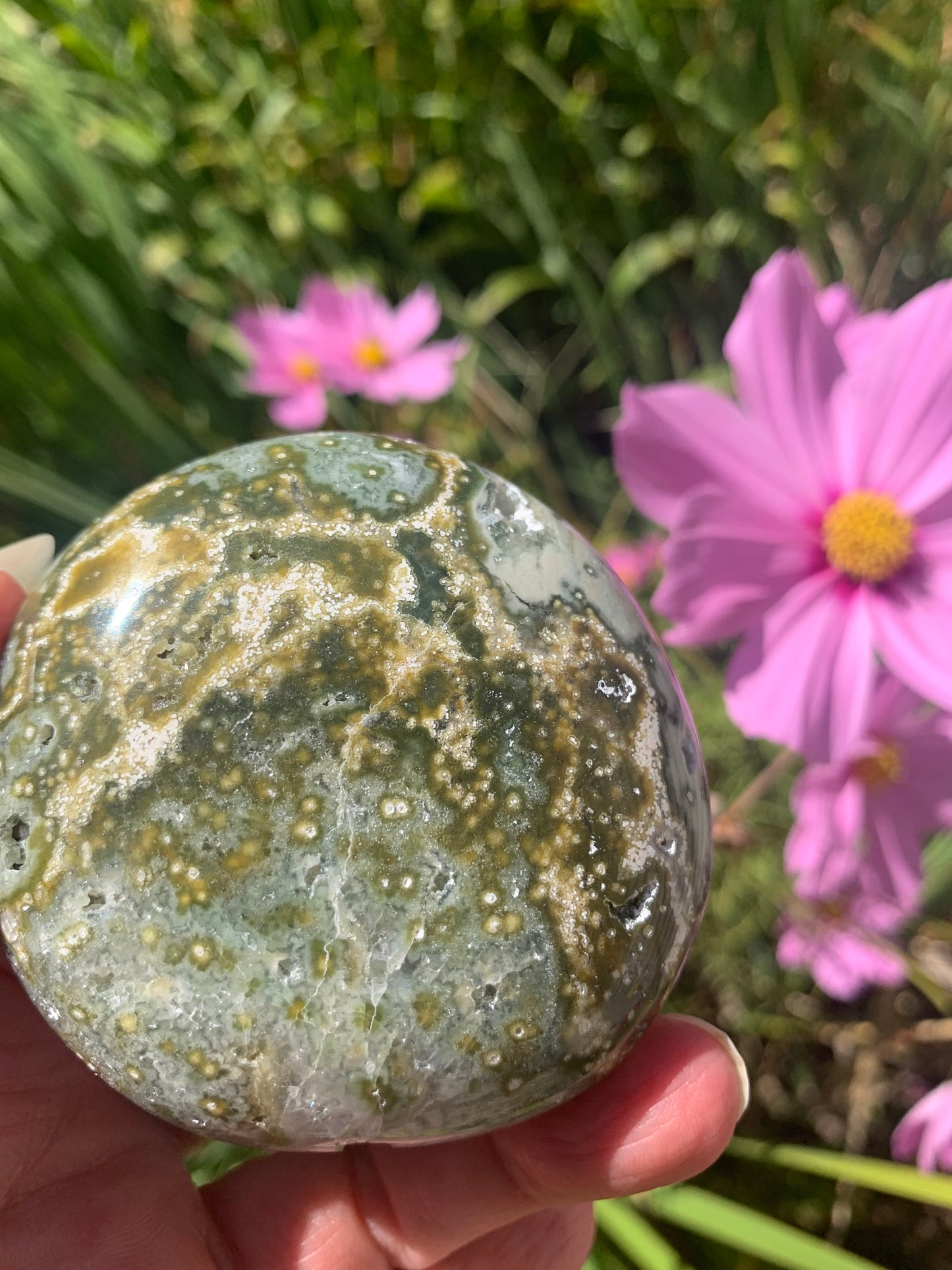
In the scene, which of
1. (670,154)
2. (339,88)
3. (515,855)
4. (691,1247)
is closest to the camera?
(515,855)

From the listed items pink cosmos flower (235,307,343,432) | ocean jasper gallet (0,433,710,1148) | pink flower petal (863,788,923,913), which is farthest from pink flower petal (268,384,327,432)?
pink flower petal (863,788,923,913)

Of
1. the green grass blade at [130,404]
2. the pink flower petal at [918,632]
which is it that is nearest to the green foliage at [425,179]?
the green grass blade at [130,404]

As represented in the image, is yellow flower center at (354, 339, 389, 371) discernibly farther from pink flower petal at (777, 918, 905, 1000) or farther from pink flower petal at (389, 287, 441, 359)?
pink flower petal at (777, 918, 905, 1000)

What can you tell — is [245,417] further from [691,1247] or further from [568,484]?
[691,1247]

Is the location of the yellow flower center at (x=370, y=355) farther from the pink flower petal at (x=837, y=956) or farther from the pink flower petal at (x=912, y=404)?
the pink flower petal at (x=837, y=956)

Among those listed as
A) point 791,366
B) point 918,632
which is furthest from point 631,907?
point 791,366

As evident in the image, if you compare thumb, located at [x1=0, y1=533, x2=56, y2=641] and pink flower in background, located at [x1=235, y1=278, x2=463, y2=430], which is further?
pink flower in background, located at [x1=235, y1=278, x2=463, y2=430]

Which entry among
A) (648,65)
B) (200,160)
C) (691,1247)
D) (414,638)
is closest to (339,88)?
(200,160)
